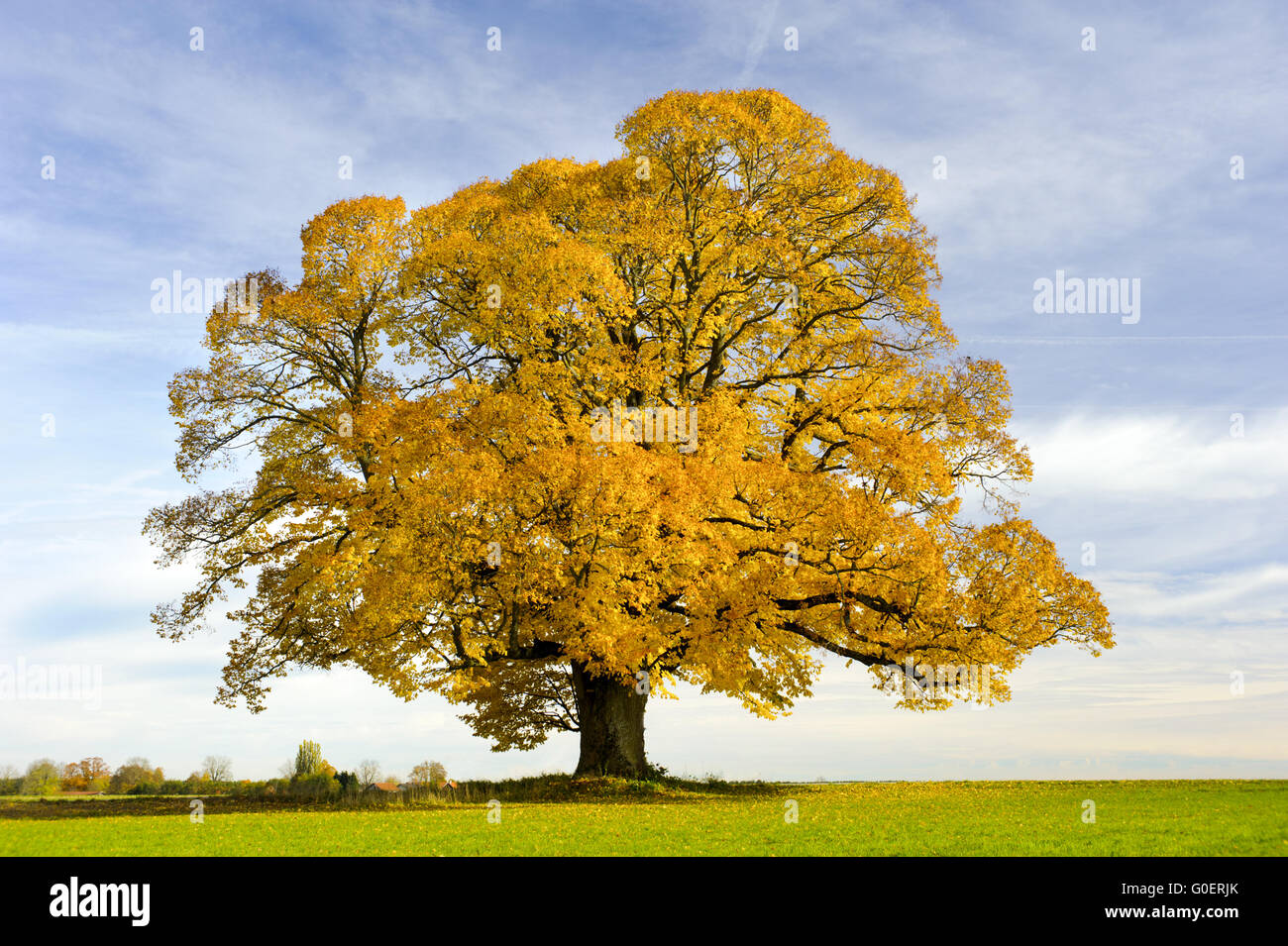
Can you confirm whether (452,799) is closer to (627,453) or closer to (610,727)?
(610,727)

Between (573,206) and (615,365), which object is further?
(573,206)

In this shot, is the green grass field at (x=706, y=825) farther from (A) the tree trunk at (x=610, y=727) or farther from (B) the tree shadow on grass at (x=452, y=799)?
(A) the tree trunk at (x=610, y=727)

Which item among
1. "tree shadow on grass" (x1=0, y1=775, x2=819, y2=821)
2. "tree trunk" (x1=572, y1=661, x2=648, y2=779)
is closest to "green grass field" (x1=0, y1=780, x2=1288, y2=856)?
"tree shadow on grass" (x1=0, y1=775, x2=819, y2=821)

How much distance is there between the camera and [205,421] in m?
26.6

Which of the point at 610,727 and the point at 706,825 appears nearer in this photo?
the point at 706,825

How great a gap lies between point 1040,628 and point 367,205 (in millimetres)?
20215

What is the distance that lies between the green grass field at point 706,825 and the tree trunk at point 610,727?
1.53 metres

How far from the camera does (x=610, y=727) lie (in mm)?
25938

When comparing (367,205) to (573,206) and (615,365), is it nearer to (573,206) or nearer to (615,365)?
(573,206)

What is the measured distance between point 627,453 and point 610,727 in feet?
27.4

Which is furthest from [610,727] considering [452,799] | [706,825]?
[706,825]

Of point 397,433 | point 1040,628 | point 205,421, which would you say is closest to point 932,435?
point 1040,628

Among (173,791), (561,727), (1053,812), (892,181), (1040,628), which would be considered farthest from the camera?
(173,791)

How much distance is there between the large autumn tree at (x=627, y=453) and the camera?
2166cm
